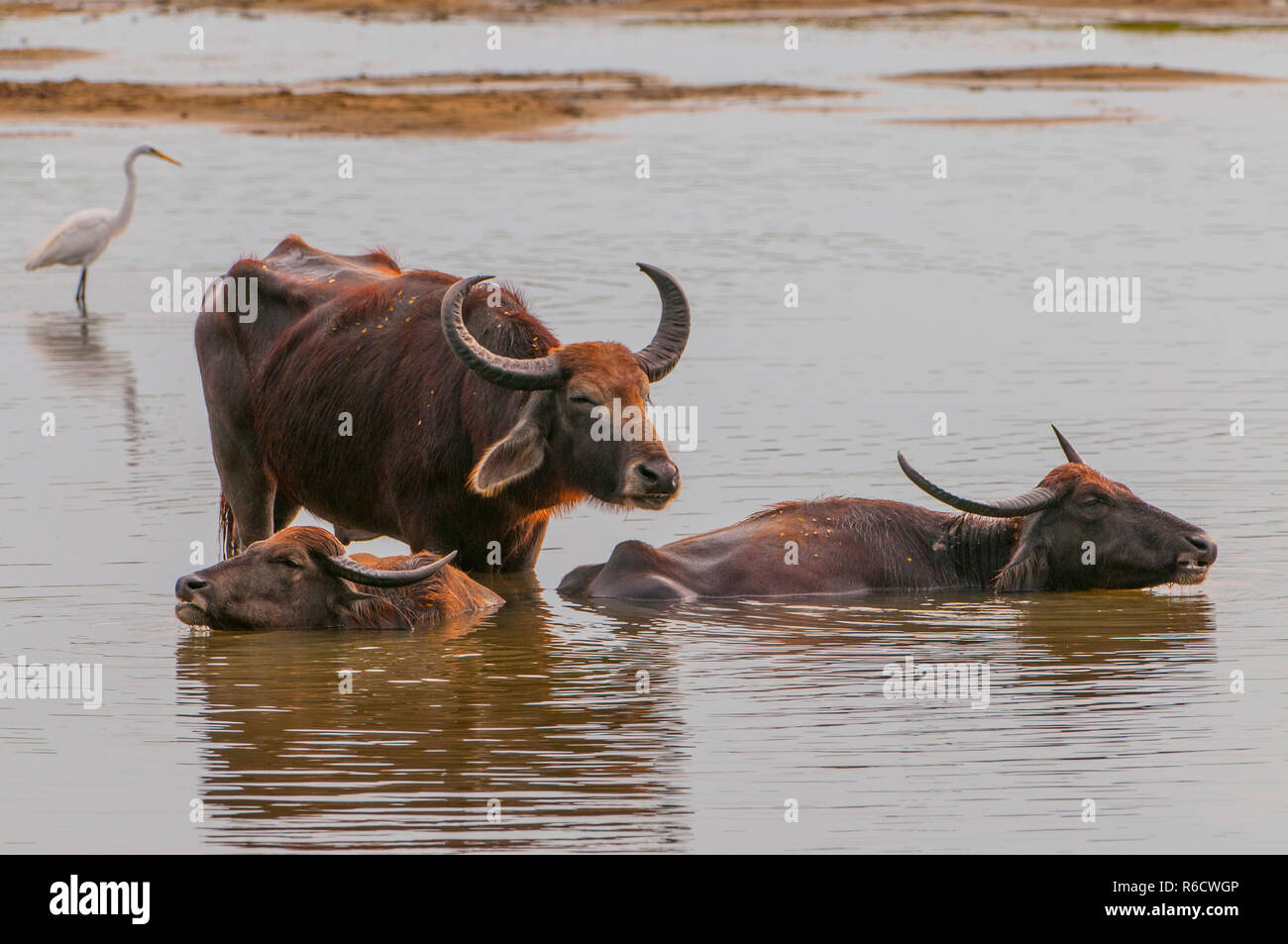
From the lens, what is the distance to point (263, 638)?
952 centimetres

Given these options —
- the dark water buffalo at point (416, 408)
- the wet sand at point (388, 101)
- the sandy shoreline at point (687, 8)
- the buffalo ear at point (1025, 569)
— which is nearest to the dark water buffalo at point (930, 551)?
the buffalo ear at point (1025, 569)

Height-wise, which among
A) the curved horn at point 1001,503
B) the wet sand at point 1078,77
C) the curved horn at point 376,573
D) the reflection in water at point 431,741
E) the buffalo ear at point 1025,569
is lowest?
the reflection in water at point 431,741

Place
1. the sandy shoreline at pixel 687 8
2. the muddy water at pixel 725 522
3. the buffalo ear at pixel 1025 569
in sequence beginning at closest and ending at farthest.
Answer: the muddy water at pixel 725 522 < the buffalo ear at pixel 1025 569 < the sandy shoreline at pixel 687 8

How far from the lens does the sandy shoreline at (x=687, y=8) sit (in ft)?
199

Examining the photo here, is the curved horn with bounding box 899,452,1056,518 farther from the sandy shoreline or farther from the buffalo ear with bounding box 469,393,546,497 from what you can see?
the sandy shoreline

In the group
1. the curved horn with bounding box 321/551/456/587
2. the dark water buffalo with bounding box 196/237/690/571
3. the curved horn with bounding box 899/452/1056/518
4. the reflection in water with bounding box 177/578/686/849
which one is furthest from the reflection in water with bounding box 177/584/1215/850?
the dark water buffalo with bounding box 196/237/690/571

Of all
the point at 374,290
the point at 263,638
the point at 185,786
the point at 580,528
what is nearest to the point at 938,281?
the point at 580,528

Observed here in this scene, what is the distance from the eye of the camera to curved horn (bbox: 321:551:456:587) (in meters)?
9.40

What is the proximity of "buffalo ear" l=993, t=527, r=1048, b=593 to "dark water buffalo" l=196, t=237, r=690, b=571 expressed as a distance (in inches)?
77.3

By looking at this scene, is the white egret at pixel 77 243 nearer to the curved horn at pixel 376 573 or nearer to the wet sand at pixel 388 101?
the curved horn at pixel 376 573

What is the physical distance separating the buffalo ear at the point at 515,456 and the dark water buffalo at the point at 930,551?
0.78 m

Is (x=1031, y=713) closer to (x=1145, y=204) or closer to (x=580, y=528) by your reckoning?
(x=580, y=528)

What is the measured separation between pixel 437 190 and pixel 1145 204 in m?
9.33

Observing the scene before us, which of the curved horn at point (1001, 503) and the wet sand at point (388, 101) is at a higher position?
the wet sand at point (388, 101)
